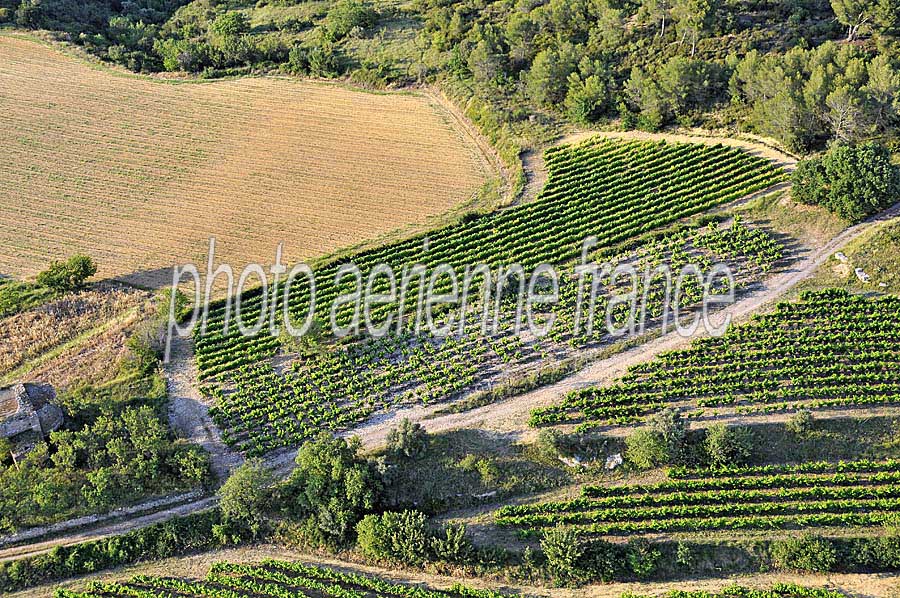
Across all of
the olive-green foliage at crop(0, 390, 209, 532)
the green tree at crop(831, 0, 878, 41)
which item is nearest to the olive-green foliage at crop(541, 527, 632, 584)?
the olive-green foliage at crop(0, 390, 209, 532)

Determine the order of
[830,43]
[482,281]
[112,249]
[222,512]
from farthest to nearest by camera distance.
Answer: [830,43] < [112,249] < [482,281] < [222,512]

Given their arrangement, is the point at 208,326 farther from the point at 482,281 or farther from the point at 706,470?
the point at 706,470

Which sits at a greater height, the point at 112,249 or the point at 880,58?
the point at 880,58

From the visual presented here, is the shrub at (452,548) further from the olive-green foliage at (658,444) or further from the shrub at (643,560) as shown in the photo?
the olive-green foliage at (658,444)

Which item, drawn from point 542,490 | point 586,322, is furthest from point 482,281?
point 542,490

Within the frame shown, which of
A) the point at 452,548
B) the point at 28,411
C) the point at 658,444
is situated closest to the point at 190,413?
the point at 28,411

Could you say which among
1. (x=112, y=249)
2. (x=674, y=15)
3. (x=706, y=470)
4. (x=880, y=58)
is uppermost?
(x=674, y=15)
